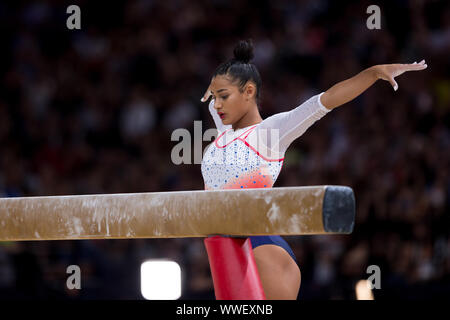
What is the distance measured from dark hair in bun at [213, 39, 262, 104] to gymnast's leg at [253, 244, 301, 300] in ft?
2.22

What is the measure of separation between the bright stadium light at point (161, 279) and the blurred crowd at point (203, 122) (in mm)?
752

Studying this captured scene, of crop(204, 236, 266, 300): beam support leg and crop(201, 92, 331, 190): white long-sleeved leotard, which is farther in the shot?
crop(201, 92, 331, 190): white long-sleeved leotard

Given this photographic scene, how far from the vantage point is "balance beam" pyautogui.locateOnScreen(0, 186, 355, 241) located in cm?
215

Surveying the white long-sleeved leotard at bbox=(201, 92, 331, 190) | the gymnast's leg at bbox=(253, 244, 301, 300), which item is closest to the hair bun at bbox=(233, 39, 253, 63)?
the white long-sleeved leotard at bbox=(201, 92, 331, 190)

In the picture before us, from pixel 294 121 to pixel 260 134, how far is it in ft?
0.59

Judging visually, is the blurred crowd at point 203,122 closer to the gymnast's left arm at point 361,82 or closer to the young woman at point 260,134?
the young woman at point 260,134

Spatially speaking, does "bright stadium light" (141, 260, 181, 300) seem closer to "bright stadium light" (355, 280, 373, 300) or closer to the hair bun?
"bright stadium light" (355, 280, 373, 300)

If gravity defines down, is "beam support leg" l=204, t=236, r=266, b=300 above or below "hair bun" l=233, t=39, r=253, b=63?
below

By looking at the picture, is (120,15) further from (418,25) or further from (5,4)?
(418,25)

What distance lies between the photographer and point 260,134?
8.74ft

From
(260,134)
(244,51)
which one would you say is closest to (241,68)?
(244,51)

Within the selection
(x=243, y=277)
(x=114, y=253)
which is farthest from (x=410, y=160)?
(x=243, y=277)

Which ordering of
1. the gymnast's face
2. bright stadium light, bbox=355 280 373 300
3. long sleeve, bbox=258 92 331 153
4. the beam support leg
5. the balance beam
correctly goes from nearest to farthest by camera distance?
the balance beam
the beam support leg
long sleeve, bbox=258 92 331 153
the gymnast's face
bright stadium light, bbox=355 280 373 300

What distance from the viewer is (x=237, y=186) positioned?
270 centimetres
